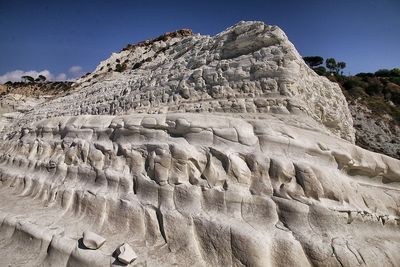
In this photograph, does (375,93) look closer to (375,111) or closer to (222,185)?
(375,111)

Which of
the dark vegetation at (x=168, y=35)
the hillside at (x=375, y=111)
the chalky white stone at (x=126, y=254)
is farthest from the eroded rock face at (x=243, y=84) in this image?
the dark vegetation at (x=168, y=35)

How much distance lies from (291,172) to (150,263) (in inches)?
97.2

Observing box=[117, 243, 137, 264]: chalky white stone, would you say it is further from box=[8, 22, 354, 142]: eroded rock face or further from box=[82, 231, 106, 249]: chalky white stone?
box=[8, 22, 354, 142]: eroded rock face

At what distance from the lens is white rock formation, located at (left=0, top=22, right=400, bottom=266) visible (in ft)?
11.9

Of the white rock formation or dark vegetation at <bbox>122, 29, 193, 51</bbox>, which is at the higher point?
dark vegetation at <bbox>122, 29, 193, 51</bbox>

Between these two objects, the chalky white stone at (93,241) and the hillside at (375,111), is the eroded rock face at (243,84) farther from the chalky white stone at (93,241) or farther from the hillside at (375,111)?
the hillside at (375,111)

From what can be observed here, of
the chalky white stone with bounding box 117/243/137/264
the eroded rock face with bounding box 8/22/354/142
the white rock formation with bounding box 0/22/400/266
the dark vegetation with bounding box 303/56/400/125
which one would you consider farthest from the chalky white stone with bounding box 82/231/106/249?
the dark vegetation with bounding box 303/56/400/125

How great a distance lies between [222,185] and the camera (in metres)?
4.21

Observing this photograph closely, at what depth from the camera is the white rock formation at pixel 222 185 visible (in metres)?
3.64

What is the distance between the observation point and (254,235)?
3.55 metres

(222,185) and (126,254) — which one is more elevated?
(222,185)

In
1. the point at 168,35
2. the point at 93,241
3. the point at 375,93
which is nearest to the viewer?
the point at 93,241

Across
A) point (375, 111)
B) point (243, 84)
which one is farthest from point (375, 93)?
point (243, 84)

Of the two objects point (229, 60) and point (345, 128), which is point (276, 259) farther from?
point (345, 128)
